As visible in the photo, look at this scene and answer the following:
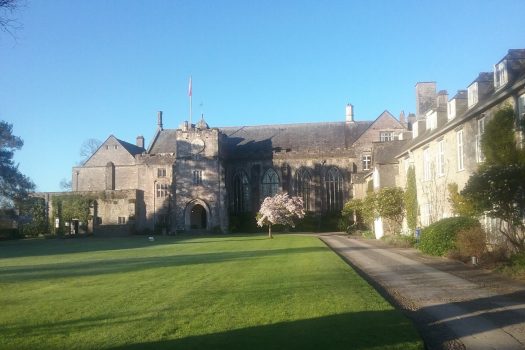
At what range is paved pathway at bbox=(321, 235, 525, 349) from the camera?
25.8ft

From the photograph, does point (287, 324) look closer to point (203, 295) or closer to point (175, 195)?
point (203, 295)

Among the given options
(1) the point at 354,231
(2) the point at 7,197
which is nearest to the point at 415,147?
(1) the point at 354,231

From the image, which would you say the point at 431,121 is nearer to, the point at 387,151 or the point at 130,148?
the point at 387,151

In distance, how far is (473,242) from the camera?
696 inches

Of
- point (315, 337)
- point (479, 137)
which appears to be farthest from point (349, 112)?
point (315, 337)

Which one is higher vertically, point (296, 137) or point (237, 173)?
point (296, 137)

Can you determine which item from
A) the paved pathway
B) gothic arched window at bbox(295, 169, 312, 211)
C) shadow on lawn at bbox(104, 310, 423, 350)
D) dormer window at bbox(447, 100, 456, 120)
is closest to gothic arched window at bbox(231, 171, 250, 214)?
gothic arched window at bbox(295, 169, 312, 211)

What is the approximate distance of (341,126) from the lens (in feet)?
201

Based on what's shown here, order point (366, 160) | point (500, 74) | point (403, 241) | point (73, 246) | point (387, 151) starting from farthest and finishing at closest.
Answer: point (366, 160) < point (387, 151) < point (73, 246) < point (403, 241) < point (500, 74)

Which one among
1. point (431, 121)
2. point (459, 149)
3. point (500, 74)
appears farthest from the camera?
point (431, 121)

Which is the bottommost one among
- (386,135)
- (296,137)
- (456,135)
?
(456,135)

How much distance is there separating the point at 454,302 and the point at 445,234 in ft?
31.4

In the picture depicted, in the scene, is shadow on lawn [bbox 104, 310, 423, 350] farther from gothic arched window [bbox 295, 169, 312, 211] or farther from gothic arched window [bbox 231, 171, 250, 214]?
gothic arched window [bbox 231, 171, 250, 214]

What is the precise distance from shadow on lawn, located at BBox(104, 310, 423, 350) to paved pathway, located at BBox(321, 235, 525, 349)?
0.64m
